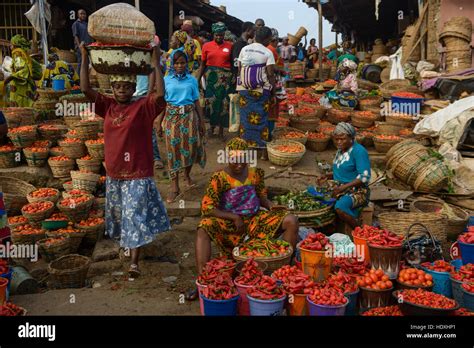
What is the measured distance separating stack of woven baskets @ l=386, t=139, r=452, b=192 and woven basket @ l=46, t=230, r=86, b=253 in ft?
14.5

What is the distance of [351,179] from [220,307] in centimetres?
255

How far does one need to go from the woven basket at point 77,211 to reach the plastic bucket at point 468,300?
473 cm

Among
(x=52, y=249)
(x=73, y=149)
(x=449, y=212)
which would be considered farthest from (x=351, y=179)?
(x=73, y=149)

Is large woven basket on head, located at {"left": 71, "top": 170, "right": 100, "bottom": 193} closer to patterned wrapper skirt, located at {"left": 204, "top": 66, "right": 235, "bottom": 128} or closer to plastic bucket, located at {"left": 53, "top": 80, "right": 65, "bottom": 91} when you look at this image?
patterned wrapper skirt, located at {"left": 204, "top": 66, "right": 235, "bottom": 128}

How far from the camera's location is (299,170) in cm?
815

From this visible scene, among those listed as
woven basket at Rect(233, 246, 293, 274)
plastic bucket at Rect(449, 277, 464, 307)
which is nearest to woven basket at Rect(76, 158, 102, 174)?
woven basket at Rect(233, 246, 293, 274)

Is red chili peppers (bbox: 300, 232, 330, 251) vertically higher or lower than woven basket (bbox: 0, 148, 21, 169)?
lower

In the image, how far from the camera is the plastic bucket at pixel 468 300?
3822 millimetres

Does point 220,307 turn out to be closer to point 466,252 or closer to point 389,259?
point 389,259

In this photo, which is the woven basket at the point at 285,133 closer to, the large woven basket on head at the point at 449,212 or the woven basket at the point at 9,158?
the large woven basket on head at the point at 449,212

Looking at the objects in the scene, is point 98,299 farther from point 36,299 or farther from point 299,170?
point 299,170

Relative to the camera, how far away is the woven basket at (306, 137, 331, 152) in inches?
360

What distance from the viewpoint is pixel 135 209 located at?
16.1 ft

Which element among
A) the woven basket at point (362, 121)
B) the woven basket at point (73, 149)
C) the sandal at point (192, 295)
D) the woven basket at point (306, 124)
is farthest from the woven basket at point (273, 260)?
the woven basket at point (362, 121)
